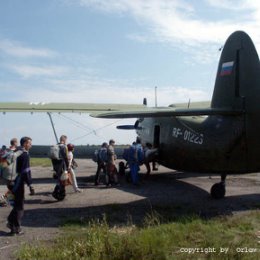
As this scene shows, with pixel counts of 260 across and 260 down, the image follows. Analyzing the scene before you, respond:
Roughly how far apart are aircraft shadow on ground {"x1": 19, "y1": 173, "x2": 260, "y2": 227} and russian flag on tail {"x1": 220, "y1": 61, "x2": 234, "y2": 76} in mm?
3501

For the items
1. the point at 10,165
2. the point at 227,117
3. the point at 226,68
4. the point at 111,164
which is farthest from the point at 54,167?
the point at 226,68

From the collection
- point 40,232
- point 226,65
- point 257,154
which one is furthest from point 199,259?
point 226,65

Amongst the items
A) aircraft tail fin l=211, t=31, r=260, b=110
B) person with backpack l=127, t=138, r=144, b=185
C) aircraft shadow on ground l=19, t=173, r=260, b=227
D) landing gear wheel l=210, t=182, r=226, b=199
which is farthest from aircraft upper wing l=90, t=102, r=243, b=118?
person with backpack l=127, t=138, r=144, b=185

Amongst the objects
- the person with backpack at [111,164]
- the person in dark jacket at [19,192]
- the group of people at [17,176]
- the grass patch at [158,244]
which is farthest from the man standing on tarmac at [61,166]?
the grass patch at [158,244]

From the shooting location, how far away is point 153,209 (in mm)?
9656

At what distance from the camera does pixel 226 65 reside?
10.6m

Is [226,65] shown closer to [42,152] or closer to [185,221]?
[185,221]

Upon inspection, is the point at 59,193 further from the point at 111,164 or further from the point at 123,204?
the point at 111,164

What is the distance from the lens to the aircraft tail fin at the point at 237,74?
9.74 meters

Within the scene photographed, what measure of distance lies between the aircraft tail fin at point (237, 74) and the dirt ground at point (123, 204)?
273 cm

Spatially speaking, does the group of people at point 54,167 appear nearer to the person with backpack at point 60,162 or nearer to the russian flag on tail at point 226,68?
the person with backpack at point 60,162

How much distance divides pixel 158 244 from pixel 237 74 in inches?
225

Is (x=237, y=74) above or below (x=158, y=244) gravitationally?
above

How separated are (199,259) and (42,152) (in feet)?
52.8
